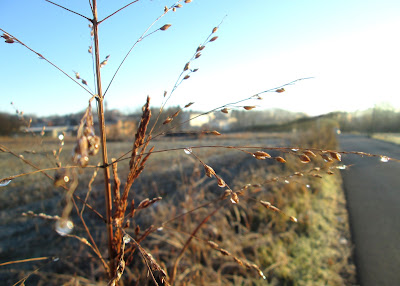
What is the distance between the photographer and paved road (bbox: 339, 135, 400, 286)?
2.89m

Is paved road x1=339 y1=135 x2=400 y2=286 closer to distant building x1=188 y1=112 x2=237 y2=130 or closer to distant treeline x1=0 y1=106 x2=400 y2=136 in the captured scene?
distant building x1=188 y1=112 x2=237 y2=130

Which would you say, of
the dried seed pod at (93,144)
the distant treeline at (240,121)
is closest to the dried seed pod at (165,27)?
the distant treeline at (240,121)

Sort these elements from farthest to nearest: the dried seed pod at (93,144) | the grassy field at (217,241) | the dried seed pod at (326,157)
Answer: the grassy field at (217,241)
the dried seed pod at (326,157)
the dried seed pod at (93,144)

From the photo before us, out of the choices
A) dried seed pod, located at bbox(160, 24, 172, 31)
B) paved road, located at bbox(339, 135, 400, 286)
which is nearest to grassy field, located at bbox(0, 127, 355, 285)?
paved road, located at bbox(339, 135, 400, 286)

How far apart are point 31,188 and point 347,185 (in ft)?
32.0

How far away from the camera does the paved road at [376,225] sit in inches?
114

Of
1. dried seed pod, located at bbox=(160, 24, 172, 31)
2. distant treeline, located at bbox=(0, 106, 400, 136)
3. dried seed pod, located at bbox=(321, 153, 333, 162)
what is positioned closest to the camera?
dried seed pod, located at bbox=(321, 153, 333, 162)

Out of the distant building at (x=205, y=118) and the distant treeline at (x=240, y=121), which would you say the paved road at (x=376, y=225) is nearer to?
the distant building at (x=205, y=118)

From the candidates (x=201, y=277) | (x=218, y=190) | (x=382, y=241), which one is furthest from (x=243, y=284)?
(x=218, y=190)

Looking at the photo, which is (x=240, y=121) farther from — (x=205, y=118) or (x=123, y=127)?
(x=205, y=118)

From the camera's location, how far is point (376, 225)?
3.99 metres

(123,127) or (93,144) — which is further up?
(93,144)

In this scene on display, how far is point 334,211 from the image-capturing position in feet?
17.0

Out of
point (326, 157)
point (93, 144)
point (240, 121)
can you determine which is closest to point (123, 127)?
point (326, 157)
